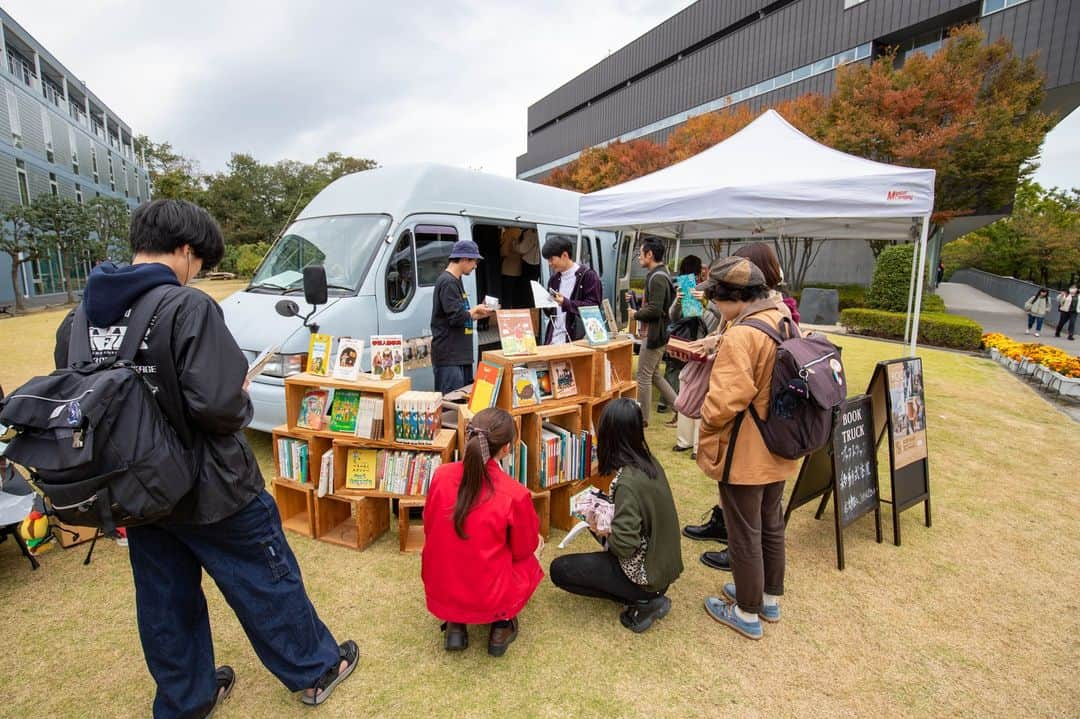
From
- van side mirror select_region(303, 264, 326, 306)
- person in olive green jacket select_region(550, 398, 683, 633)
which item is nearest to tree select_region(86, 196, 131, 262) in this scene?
van side mirror select_region(303, 264, 326, 306)

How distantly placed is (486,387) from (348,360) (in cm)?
95

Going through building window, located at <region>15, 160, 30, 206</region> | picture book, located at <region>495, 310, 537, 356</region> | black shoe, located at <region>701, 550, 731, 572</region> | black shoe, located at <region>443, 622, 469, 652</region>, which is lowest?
black shoe, located at <region>701, 550, 731, 572</region>

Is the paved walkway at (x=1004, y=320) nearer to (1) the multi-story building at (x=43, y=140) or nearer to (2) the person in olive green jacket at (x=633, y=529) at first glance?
(2) the person in olive green jacket at (x=633, y=529)

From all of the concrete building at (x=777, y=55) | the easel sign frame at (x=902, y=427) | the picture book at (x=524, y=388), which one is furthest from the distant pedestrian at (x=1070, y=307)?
the picture book at (x=524, y=388)

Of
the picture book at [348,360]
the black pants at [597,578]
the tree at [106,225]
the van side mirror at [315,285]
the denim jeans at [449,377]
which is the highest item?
the tree at [106,225]

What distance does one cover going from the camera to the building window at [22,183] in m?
23.2

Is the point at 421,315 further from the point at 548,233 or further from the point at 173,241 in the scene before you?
→ the point at 173,241

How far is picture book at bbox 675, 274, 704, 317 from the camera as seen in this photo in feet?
18.5

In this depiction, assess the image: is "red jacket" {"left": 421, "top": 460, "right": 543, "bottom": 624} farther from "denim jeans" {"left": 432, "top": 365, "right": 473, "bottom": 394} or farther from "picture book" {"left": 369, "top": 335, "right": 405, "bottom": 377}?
"denim jeans" {"left": 432, "top": 365, "right": 473, "bottom": 394}

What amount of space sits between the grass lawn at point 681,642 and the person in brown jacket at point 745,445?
1.21ft

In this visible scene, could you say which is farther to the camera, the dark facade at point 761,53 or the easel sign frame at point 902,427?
the dark facade at point 761,53

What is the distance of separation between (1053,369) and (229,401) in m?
11.4

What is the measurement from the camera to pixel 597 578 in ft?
9.12

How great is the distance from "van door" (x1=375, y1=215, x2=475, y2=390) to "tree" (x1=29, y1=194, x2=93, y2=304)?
21.6 meters
